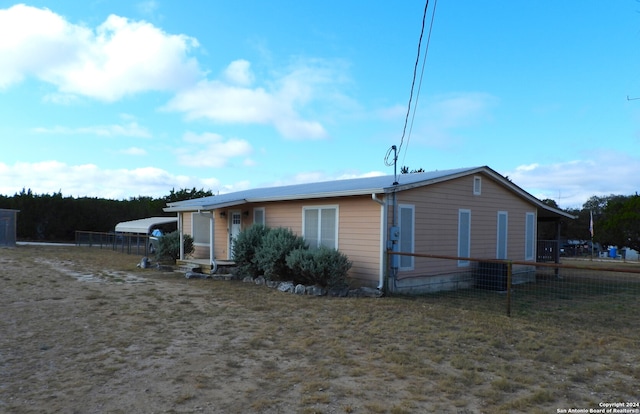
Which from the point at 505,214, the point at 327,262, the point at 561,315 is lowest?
the point at 561,315

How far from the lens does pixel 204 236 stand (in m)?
17.9

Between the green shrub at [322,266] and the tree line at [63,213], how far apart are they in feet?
88.5

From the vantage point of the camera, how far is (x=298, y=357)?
5.47 metres

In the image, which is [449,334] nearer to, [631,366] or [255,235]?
[631,366]

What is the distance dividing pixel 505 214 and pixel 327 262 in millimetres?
7087

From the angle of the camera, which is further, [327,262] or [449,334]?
[327,262]

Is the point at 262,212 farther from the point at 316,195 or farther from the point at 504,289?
the point at 504,289

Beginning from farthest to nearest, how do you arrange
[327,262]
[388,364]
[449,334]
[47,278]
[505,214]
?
1. [505,214]
2. [47,278]
3. [327,262]
4. [449,334]
5. [388,364]

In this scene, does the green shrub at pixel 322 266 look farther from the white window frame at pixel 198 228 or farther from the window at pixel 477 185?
the white window frame at pixel 198 228

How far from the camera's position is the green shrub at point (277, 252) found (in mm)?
11492

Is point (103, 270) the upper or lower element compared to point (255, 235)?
lower

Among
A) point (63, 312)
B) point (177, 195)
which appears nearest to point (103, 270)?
point (63, 312)

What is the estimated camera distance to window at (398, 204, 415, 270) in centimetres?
1099

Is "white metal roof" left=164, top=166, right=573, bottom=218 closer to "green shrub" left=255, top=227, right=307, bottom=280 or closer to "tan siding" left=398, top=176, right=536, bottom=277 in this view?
"tan siding" left=398, top=176, right=536, bottom=277
